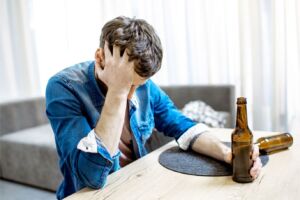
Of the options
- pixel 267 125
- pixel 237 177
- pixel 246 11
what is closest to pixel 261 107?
pixel 267 125

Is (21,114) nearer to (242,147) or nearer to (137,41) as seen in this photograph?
(137,41)

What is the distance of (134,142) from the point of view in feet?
4.35

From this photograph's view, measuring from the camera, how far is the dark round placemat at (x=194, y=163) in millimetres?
1077

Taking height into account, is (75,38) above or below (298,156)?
above

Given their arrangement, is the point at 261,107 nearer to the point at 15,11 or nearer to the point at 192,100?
the point at 192,100

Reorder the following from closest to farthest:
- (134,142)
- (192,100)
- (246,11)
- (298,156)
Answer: (298,156) < (134,142) < (246,11) < (192,100)

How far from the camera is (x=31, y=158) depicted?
9.16 ft

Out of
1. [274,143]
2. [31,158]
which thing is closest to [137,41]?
[274,143]

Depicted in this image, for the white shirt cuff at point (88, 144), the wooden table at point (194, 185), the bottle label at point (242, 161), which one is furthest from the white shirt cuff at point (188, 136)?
the white shirt cuff at point (88, 144)

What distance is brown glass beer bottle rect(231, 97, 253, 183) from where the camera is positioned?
983 mm

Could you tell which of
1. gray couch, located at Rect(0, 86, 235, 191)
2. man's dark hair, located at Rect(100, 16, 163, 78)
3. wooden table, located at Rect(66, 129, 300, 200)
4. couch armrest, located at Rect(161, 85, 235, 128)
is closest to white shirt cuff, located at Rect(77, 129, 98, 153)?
wooden table, located at Rect(66, 129, 300, 200)

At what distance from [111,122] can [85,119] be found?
102 millimetres

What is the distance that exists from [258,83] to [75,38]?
190 cm

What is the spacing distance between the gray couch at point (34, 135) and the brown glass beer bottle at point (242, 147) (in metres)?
1.88
